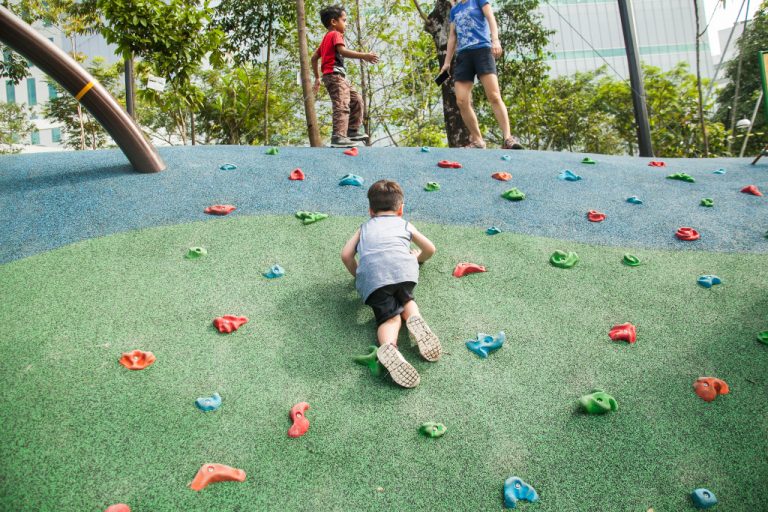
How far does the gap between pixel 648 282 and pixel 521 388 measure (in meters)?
1.49

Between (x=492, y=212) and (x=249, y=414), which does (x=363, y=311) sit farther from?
(x=492, y=212)

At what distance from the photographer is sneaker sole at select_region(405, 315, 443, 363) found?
9.04 feet

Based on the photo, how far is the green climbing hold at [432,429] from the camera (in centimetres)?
234

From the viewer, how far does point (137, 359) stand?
8.73 feet

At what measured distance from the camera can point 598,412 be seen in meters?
2.47

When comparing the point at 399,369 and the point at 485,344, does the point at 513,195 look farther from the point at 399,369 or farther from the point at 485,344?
the point at 399,369

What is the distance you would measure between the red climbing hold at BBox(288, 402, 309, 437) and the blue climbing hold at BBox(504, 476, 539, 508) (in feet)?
3.03

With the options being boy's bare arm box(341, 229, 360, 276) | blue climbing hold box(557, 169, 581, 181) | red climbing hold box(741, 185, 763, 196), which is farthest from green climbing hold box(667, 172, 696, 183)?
boy's bare arm box(341, 229, 360, 276)

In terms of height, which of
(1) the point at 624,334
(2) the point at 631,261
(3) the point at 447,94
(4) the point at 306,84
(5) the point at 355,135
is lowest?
(1) the point at 624,334

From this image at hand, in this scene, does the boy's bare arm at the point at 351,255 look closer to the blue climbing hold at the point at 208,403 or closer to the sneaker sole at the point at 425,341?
the sneaker sole at the point at 425,341

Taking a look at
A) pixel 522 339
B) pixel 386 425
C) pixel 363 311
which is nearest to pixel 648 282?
pixel 522 339

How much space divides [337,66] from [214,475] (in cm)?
534

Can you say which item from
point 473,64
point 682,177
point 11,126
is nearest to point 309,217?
point 473,64

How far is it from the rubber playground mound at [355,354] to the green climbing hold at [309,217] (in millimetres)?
127
